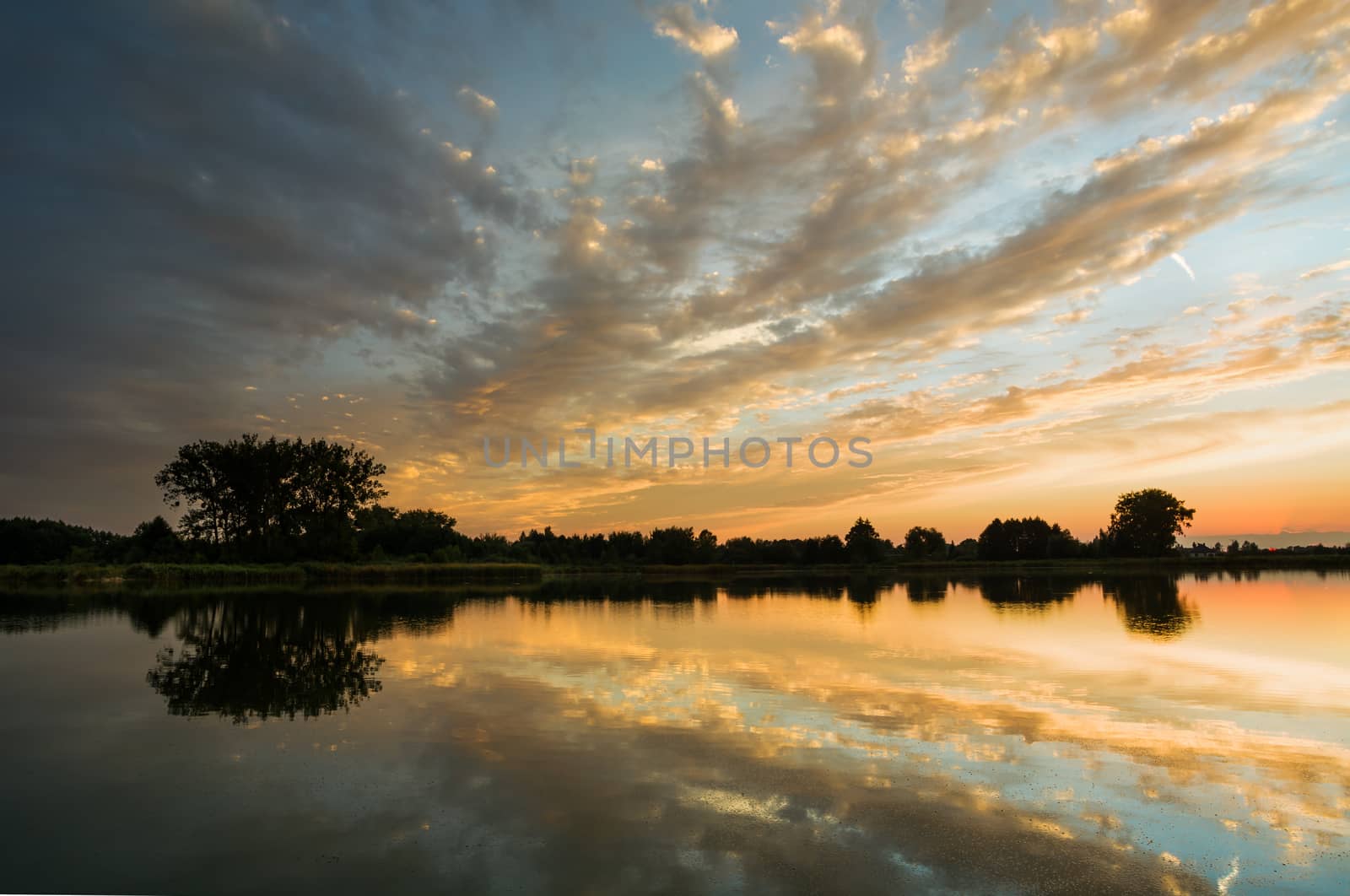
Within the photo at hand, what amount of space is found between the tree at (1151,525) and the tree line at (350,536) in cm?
22

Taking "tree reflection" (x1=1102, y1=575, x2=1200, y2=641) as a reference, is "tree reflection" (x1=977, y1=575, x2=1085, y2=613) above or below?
above

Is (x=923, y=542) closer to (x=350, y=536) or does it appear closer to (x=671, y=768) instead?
(x=350, y=536)

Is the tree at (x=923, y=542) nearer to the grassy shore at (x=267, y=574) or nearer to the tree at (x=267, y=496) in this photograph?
the grassy shore at (x=267, y=574)

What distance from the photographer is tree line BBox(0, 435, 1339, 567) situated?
90875 mm

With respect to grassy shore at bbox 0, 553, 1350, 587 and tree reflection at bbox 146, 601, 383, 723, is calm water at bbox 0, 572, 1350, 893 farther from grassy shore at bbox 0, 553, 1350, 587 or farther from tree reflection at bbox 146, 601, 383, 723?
grassy shore at bbox 0, 553, 1350, 587

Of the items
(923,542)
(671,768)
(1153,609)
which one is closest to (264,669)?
(671,768)

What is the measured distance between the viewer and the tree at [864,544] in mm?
165500

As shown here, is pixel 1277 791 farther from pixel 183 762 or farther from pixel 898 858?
pixel 183 762

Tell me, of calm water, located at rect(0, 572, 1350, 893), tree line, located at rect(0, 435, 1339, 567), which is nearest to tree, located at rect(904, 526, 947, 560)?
tree line, located at rect(0, 435, 1339, 567)

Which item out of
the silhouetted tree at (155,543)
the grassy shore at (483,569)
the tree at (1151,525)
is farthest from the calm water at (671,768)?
the tree at (1151,525)

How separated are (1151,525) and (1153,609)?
122607 millimetres

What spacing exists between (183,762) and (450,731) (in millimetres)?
4161

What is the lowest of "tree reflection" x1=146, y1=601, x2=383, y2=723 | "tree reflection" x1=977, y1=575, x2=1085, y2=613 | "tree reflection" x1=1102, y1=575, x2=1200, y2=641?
"tree reflection" x1=1102, y1=575, x2=1200, y2=641

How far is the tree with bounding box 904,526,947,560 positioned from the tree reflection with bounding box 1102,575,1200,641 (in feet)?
370
